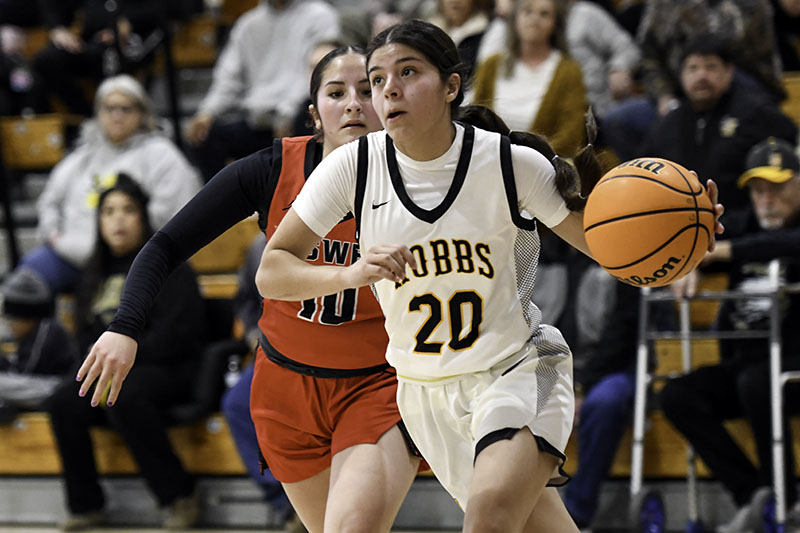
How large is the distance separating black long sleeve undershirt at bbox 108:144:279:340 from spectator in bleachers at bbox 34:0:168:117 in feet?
16.8

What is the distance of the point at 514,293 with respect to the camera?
2.98m

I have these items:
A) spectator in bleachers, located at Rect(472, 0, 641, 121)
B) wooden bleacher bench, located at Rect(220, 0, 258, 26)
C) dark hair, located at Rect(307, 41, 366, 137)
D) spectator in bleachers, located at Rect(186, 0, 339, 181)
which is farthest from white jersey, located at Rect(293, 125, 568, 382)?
wooden bleacher bench, located at Rect(220, 0, 258, 26)

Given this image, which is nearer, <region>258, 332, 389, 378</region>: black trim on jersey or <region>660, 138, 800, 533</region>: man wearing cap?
<region>258, 332, 389, 378</region>: black trim on jersey

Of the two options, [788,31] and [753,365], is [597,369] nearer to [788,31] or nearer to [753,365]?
[753,365]

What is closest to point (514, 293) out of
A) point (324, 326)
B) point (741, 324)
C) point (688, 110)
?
point (324, 326)

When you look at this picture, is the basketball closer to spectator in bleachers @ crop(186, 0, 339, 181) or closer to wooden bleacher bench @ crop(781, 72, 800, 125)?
wooden bleacher bench @ crop(781, 72, 800, 125)

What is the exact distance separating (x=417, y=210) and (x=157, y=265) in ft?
2.46

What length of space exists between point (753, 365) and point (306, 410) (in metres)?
2.60

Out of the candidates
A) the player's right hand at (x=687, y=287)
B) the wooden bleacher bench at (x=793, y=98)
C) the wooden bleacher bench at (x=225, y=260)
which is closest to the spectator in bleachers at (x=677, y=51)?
the wooden bleacher bench at (x=793, y=98)

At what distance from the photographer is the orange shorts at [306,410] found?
10.7 ft

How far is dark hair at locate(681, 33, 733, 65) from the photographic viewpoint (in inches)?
221

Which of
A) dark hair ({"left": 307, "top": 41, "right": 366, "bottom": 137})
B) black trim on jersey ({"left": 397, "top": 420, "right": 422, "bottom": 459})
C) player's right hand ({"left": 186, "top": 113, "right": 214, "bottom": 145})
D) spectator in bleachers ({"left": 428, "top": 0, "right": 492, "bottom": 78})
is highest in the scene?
spectator in bleachers ({"left": 428, "top": 0, "right": 492, "bottom": 78})

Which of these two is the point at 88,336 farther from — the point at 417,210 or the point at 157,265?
the point at 417,210

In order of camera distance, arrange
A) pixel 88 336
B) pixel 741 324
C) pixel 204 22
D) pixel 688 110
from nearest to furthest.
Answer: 1. pixel 741 324
2. pixel 688 110
3. pixel 88 336
4. pixel 204 22
